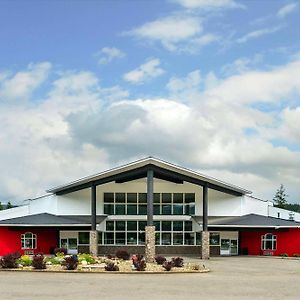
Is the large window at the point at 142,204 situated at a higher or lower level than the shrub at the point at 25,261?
higher

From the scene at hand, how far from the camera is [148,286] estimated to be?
19.0 meters

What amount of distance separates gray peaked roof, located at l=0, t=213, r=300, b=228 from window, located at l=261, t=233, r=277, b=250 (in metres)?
1.36

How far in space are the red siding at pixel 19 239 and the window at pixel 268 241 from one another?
48.8ft

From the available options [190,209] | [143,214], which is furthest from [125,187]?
[190,209]

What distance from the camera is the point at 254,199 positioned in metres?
43.8

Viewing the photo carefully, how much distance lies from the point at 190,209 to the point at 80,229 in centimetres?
808

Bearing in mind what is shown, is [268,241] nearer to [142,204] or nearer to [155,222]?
[155,222]

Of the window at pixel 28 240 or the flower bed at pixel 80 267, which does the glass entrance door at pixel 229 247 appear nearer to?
the window at pixel 28 240

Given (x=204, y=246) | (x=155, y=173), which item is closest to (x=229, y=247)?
(x=204, y=246)

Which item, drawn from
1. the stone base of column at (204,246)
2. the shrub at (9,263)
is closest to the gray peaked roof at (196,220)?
the stone base of column at (204,246)

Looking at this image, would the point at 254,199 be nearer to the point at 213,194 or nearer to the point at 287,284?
the point at 213,194

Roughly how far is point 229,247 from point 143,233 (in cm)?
634

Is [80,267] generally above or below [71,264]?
below

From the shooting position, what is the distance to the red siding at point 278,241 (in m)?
40.9
